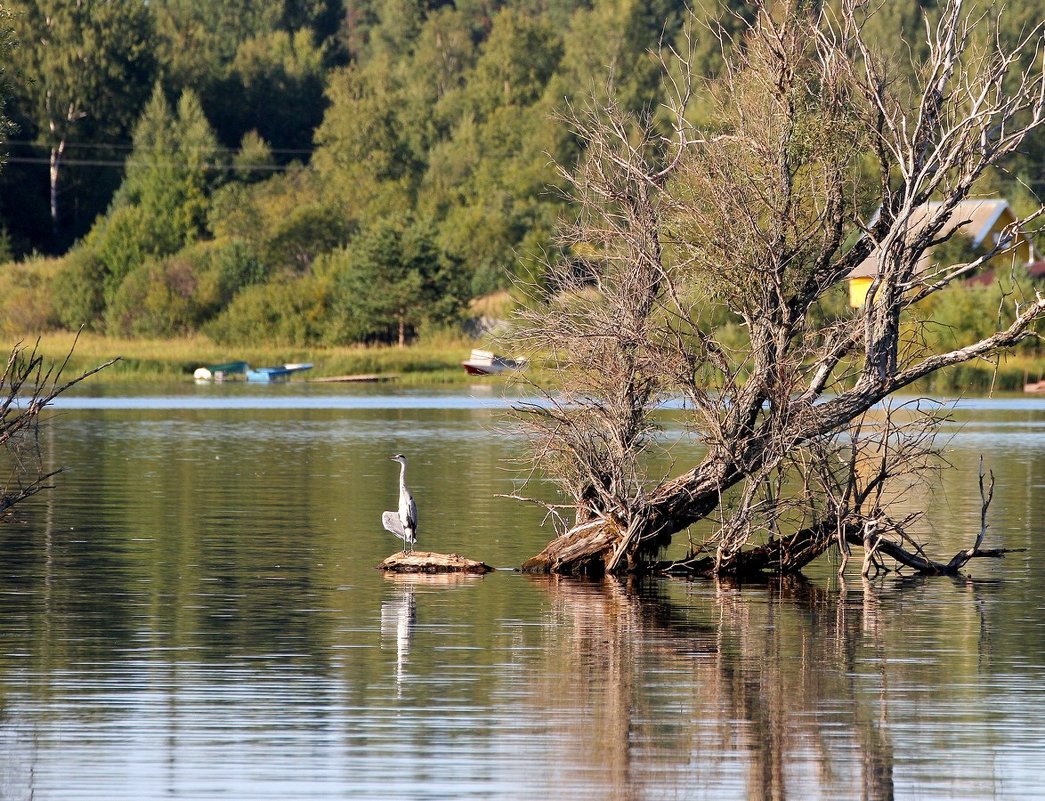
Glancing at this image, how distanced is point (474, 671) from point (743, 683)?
2.52 meters

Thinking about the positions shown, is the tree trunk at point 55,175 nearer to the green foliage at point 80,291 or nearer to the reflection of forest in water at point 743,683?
the green foliage at point 80,291

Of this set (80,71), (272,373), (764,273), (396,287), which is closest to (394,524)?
(764,273)

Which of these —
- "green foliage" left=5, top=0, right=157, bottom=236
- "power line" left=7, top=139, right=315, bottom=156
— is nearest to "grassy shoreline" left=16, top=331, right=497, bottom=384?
"power line" left=7, top=139, right=315, bottom=156

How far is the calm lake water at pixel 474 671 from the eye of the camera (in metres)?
14.1

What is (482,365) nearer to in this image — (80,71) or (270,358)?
(270,358)

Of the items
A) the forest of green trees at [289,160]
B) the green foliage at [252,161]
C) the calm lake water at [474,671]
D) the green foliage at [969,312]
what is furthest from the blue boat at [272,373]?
the calm lake water at [474,671]

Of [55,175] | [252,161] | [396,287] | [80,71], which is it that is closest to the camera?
[396,287]

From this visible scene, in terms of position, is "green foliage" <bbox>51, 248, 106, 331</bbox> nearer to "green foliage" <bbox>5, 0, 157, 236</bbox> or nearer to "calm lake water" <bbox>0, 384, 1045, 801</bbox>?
"green foliage" <bbox>5, 0, 157, 236</bbox>

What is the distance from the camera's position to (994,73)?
77.4ft

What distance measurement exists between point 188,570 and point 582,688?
9.53 m

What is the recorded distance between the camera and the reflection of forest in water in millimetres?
14250

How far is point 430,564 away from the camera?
25469mm

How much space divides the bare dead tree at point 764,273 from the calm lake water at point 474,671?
152cm

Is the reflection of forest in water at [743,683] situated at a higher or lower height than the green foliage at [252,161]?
lower
